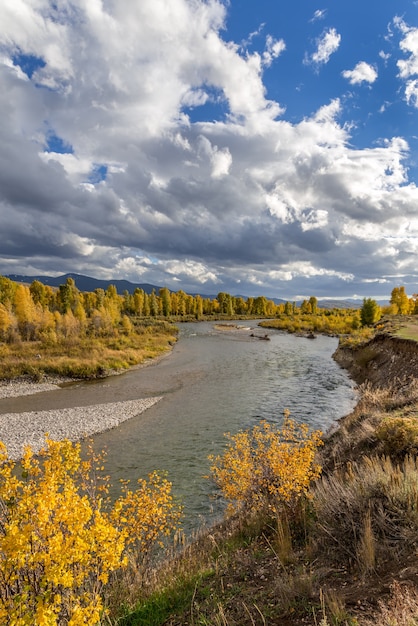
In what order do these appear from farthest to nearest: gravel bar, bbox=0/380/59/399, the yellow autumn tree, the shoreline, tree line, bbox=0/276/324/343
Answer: tree line, bbox=0/276/324/343 → gravel bar, bbox=0/380/59/399 → the shoreline → the yellow autumn tree

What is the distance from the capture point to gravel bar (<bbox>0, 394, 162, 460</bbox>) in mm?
20359

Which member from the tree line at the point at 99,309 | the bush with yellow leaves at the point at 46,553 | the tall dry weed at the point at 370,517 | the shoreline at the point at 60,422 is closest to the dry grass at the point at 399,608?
the tall dry weed at the point at 370,517

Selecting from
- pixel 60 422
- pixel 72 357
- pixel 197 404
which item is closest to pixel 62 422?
pixel 60 422

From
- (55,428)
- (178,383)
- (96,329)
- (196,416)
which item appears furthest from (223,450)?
(96,329)

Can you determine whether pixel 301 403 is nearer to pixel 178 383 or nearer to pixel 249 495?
pixel 178 383

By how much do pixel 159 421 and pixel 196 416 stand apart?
9.12ft

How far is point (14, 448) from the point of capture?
19.2 m

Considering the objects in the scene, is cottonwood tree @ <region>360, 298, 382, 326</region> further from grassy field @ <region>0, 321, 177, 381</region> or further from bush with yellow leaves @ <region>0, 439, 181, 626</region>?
bush with yellow leaves @ <region>0, 439, 181, 626</region>

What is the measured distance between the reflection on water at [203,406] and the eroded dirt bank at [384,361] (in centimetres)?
215

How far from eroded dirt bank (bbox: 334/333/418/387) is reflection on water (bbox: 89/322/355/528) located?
2.15 meters

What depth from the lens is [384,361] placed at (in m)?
34.5

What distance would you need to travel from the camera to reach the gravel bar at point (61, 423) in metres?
20.4

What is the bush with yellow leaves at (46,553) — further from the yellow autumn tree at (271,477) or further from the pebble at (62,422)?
the pebble at (62,422)

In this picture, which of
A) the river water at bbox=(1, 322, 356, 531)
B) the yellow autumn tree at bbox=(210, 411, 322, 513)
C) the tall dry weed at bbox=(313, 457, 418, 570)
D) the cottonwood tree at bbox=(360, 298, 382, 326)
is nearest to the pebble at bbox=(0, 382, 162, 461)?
the river water at bbox=(1, 322, 356, 531)
